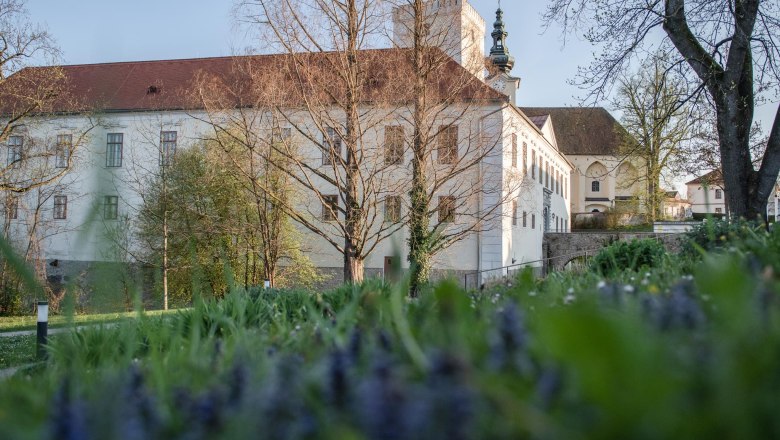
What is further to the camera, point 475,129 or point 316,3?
point 475,129

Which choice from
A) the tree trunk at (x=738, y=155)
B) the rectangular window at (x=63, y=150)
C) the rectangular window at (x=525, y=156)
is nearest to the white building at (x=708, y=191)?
the tree trunk at (x=738, y=155)

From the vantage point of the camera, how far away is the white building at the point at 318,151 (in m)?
20.2

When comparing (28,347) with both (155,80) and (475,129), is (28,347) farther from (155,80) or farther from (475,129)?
(155,80)

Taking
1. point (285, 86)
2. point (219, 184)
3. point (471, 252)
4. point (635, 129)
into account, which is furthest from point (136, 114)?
point (635, 129)

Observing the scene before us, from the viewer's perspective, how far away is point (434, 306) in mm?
2598

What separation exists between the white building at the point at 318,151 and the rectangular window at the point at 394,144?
0.26 meters

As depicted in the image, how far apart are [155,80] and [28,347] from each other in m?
33.9

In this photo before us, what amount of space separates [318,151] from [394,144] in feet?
55.4

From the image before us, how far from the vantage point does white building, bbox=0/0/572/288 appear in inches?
795

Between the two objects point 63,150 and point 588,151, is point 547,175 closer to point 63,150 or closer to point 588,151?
point 588,151

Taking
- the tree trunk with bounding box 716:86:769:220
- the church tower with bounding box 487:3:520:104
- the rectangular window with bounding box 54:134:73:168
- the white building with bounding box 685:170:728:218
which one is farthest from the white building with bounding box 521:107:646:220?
the tree trunk with bounding box 716:86:769:220

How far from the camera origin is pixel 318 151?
36.0 meters

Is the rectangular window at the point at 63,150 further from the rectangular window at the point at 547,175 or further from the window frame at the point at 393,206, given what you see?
the rectangular window at the point at 547,175

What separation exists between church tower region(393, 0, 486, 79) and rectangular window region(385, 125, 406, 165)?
95.0 inches
